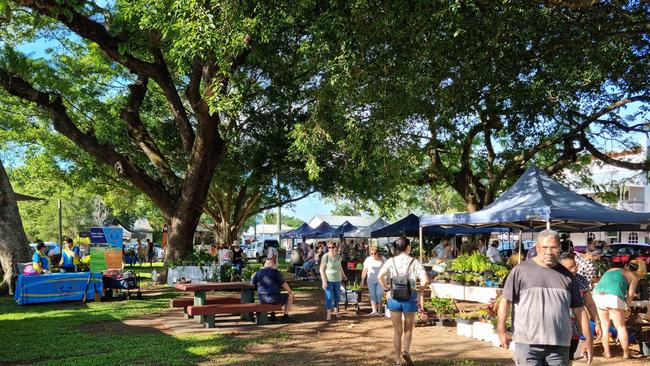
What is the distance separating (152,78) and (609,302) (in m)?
13.8

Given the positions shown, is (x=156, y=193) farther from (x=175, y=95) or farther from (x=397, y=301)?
(x=397, y=301)

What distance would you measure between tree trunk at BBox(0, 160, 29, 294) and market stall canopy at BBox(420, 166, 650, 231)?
11646mm

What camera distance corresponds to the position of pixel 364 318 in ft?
40.4

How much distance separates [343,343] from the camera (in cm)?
948

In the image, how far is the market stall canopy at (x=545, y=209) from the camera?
11.2m

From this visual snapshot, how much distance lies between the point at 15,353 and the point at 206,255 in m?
11.0

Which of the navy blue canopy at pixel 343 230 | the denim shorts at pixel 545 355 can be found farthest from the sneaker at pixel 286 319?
the navy blue canopy at pixel 343 230

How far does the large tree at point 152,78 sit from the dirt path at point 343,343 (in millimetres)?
4410

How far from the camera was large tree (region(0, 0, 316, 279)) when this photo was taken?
33.7 ft

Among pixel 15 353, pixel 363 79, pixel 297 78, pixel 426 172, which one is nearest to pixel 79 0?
pixel 363 79

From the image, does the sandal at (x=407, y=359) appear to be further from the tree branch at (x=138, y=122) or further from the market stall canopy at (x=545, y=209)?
the tree branch at (x=138, y=122)

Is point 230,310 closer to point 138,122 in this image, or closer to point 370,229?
point 138,122

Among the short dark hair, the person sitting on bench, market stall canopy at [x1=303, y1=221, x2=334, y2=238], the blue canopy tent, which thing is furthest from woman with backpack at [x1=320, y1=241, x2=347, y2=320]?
market stall canopy at [x1=303, y1=221, x2=334, y2=238]

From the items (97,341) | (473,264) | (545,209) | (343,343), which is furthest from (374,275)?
(97,341)
